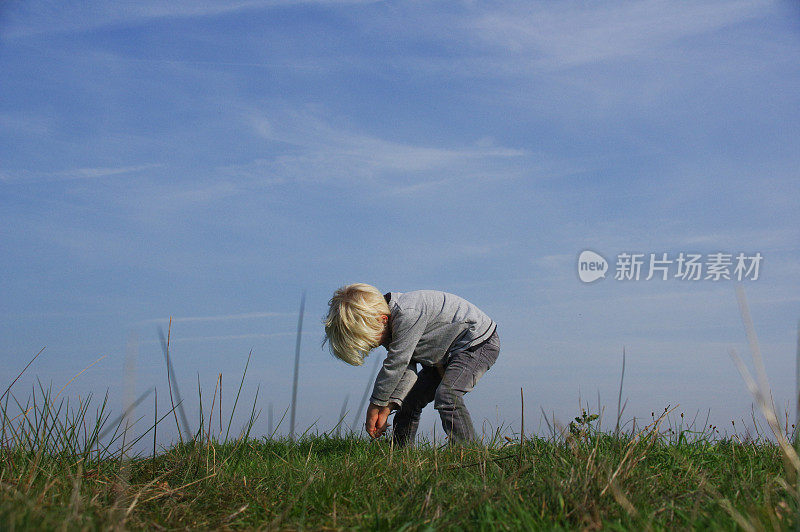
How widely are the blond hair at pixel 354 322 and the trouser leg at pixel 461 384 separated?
2.26ft

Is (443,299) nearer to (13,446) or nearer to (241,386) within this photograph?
(241,386)

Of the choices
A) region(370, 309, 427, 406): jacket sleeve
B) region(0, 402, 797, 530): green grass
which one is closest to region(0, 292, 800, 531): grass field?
region(0, 402, 797, 530): green grass

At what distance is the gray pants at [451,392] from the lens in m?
5.05

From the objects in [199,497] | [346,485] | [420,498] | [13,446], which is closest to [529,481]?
[420,498]

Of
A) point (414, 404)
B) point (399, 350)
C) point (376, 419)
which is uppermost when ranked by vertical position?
point (399, 350)

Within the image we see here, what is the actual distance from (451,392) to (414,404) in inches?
30.8

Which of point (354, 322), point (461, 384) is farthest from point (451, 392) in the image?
point (354, 322)

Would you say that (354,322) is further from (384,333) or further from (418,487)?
(418,487)

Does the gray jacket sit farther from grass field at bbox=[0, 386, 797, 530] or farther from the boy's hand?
grass field at bbox=[0, 386, 797, 530]

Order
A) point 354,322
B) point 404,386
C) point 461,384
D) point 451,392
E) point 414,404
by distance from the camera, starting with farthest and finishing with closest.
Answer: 1. point 414,404
2. point 404,386
3. point 354,322
4. point 461,384
5. point 451,392

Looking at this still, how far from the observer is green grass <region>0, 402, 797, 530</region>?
242 centimetres

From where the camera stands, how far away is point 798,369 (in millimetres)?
2613

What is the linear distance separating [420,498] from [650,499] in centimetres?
93

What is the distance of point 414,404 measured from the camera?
19.0ft
